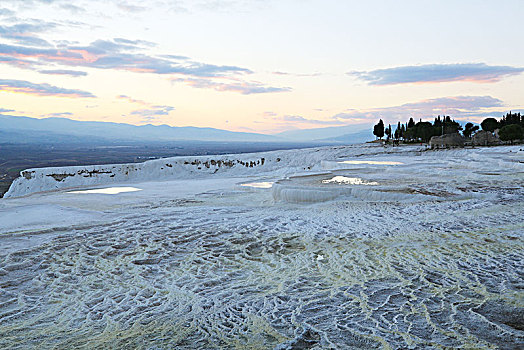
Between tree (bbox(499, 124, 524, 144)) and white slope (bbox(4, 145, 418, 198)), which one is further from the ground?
tree (bbox(499, 124, 524, 144))

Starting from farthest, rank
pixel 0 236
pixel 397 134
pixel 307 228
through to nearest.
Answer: pixel 397 134
pixel 307 228
pixel 0 236

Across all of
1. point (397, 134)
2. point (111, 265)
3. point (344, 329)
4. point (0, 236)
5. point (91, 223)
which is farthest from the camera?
point (397, 134)

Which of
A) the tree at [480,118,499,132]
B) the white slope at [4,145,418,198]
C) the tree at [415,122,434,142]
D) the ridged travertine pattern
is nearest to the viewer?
the ridged travertine pattern

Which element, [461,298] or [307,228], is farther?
[307,228]

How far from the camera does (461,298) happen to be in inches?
231

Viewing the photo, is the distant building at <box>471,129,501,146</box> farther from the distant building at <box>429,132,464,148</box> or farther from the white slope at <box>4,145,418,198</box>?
the white slope at <box>4,145,418,198</box>

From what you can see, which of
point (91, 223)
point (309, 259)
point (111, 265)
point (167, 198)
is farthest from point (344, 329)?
point (167, 198)

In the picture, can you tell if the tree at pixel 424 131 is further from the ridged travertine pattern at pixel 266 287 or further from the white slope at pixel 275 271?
the ridged travertine pattern at pixel 266 287

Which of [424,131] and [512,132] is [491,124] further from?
[512,132]

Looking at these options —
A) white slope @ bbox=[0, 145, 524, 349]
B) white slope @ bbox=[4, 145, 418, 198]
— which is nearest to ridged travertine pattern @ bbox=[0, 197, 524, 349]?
white slope @ bbox=[0, 145, 524, 349]

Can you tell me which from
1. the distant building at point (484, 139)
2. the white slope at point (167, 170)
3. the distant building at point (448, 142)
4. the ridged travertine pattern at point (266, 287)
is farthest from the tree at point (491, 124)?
the ridged travertine pattern at point (266, 287)

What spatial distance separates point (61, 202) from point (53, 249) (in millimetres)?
6869

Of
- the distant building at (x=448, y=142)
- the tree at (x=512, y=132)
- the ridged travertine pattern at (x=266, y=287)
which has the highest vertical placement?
the tree at (x=512, y=132)

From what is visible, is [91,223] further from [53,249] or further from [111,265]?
[111,265]
